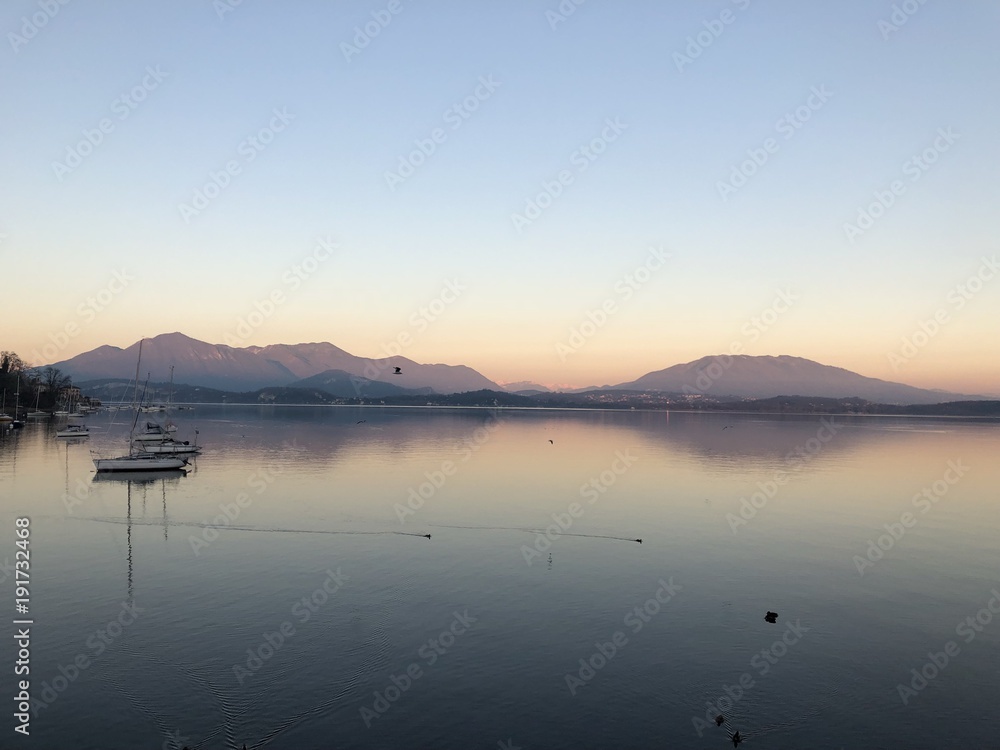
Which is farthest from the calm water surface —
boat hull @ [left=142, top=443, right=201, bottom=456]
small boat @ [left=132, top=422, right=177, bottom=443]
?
small boat @ [left=132, top=422, right=177, bottom=443]

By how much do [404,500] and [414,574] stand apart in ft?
83.8

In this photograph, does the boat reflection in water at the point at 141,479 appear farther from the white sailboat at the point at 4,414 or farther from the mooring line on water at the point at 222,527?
the white sailboat at the point at 4,414

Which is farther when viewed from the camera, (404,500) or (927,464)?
(927,464)

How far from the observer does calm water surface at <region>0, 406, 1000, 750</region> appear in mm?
21812

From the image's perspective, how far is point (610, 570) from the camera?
131 feet

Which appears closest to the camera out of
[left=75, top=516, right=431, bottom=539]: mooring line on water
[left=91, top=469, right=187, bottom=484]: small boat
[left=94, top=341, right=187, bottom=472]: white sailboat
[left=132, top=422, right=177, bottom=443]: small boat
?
[left=75, top=516, right=431, bottom=539]: mooring line on water

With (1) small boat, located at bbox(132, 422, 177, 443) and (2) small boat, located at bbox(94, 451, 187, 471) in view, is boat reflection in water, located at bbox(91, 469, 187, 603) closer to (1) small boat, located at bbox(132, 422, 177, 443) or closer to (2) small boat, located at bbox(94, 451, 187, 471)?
(2) small boat, located at bbox(94, 451, 187, 471)

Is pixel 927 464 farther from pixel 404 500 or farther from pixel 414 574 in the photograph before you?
pixel 414 574

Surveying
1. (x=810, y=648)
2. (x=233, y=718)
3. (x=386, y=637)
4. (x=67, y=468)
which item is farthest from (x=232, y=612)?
(x=67, y=468)

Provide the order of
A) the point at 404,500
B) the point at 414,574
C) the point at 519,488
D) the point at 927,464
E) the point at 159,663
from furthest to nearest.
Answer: the point at 927,464 < the point at 519,488 < the point at 404,500 < the point at 414,574 < the point at 159,663

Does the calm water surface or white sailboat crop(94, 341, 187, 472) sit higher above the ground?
white sailboat crop(94, 341, 187, 472)

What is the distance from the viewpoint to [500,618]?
31.2m

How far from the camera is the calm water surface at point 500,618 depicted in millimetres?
21812

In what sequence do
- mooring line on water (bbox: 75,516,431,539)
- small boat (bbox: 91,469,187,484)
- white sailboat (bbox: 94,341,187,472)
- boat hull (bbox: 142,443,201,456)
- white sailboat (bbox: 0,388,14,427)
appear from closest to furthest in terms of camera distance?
mooring line on water (bbox: 75,516,431,539), small boat (bbox: 91,469,187,484), white sailboat (bbox: 94,341,187,472), boat hull (bbox: 142,443,201,456), white sailboat (bbox: 0,388,14,427)
